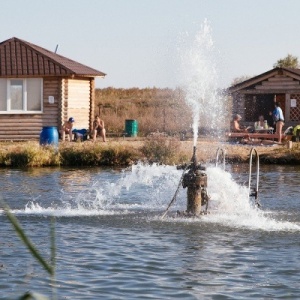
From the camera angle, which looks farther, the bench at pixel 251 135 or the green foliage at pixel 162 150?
the bench at pixel 251 135

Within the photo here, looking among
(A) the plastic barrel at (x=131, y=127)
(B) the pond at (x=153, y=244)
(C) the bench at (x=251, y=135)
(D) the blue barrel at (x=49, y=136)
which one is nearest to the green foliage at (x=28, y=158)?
(D) the blue barrel at (x=49, y=136)

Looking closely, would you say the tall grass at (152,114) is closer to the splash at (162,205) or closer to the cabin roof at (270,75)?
the cabin roof at (270,75)

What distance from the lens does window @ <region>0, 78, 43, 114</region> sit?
35.0 metres

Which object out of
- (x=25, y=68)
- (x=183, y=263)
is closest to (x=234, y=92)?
(x=25, y=68)

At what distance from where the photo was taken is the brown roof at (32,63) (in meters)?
34.7

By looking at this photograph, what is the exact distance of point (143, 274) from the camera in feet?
34.6

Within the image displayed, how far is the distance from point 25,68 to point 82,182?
1244 centimetres

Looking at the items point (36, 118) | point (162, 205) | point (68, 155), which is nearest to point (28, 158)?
point (68, 155)

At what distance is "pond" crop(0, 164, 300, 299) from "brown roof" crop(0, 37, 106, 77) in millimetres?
13448

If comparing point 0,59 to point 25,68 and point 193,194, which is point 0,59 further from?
point 193,194

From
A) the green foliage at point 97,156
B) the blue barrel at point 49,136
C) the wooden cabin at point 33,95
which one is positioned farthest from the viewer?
the wooden cabin at point 33,95

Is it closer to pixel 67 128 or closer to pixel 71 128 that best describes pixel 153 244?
pixel 71 128

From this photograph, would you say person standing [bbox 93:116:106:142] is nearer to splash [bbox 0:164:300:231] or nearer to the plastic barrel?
the plastic barrel

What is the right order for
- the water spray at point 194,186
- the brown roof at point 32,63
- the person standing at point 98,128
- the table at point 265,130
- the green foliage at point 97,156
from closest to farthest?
the water spray at point 194,186, the green foliage at point 97,156, the person standing at point 98,128, the brown roof at point 32,63, the table at point 265,130
